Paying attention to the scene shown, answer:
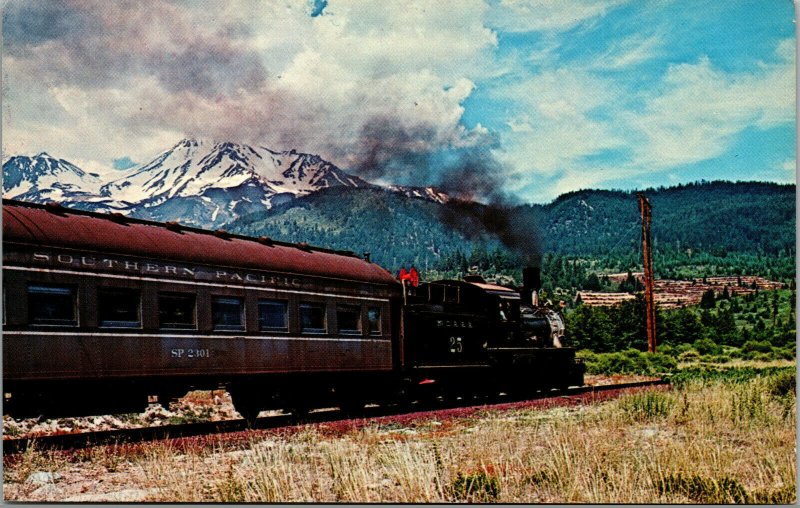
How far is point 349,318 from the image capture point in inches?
796

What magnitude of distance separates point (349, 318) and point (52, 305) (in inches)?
318

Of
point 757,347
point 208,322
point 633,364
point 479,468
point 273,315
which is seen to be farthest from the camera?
point 757,347

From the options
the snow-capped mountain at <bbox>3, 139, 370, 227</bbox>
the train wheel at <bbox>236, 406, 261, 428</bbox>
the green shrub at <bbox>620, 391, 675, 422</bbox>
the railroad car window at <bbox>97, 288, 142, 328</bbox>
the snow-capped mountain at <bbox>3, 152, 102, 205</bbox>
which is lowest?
the green shrub at <bbox>620, 391, 675, 422</bbox>

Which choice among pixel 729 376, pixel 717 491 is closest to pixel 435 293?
pixel 729 376

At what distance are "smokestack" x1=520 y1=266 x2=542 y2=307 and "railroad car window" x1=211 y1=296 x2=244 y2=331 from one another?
1407 cm

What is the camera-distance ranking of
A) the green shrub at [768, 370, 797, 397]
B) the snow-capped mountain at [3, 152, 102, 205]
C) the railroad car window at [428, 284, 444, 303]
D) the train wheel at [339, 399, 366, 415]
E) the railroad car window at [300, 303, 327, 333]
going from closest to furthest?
the railroad car window at [300, 303, 327, 333]
the train wheel at [339, 399, 366, 415]
the green shrub at [768, 370, 797, 397]
the railroad car window at [428, 284, 444, 303]
the snow-capped mountain at [3, 152, 102, 205]

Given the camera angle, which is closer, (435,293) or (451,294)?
(435,293)

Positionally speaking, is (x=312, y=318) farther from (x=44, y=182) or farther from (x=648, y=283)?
(x=44, y=182)

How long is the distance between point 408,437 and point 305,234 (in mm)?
164049

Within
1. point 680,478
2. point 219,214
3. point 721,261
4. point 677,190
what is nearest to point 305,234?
point 219,214

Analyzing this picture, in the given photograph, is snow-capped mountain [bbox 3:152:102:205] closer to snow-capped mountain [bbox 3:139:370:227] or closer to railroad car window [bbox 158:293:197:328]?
snow-capped mountain [bbox 3:139:370:227]

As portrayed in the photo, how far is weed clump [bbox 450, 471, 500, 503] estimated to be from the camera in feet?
36.6

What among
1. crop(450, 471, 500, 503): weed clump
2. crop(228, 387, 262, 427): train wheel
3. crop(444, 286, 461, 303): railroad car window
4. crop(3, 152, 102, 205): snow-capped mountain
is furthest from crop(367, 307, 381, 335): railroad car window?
crop(3, 152, 102, 205): snow-capped mountain

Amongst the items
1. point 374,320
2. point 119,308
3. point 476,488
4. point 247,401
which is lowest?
point 476,488
